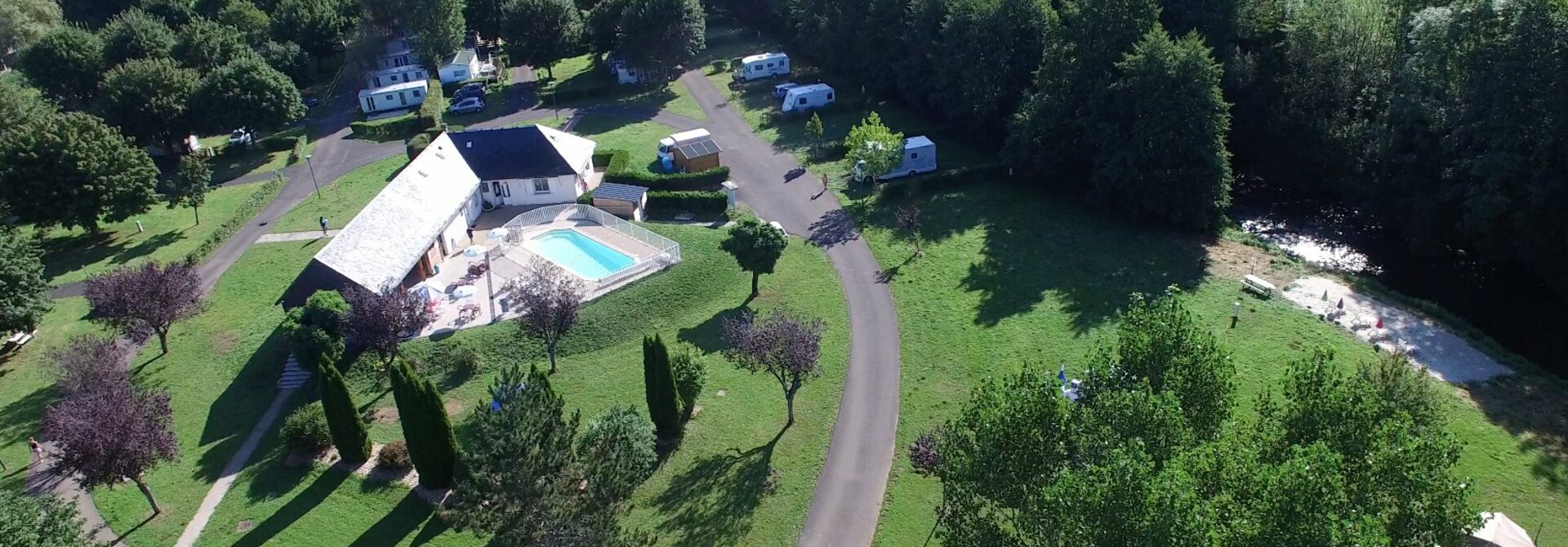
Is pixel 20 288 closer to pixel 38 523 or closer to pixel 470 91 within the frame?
pixel 38 523

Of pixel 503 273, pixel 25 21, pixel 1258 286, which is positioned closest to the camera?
pixel 1258 286

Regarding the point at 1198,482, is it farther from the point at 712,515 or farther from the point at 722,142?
the point at 722,142

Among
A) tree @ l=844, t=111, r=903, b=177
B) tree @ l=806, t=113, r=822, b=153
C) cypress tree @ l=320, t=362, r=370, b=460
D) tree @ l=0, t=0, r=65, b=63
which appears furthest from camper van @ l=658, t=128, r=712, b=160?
→ tree @ l=0, t=0, r=65, b=63

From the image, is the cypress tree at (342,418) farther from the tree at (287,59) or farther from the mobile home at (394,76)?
the tree at (287,59)

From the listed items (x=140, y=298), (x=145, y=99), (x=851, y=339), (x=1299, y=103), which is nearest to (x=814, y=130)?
(x=851, y=339)

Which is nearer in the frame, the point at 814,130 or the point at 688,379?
the point at 688,379

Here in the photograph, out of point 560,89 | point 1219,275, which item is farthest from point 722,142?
point 1219,275

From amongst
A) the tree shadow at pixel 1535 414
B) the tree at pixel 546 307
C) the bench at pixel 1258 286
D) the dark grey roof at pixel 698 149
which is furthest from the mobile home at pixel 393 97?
the tree shadow at pixel 1535 414
